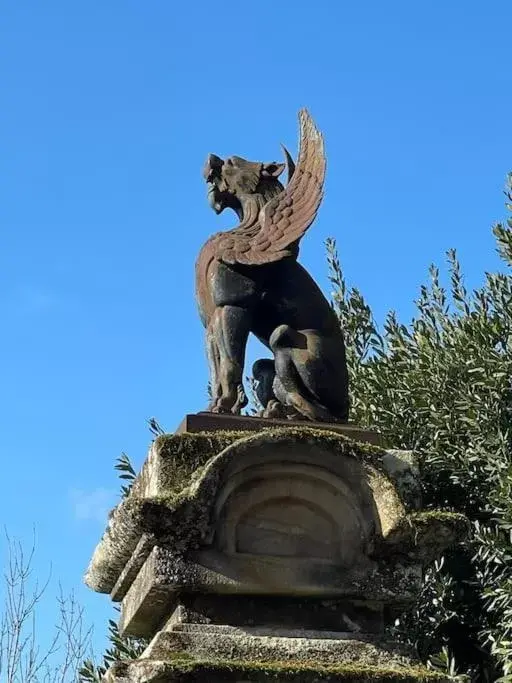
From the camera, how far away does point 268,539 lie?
5215 mm

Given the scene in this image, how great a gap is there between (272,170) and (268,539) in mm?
2196

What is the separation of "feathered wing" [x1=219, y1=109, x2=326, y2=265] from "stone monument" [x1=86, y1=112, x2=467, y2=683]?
76 millimetres

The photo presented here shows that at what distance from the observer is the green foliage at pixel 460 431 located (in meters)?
9.91

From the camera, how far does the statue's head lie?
631 centimetres

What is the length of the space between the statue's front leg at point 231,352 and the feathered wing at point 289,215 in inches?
11.4

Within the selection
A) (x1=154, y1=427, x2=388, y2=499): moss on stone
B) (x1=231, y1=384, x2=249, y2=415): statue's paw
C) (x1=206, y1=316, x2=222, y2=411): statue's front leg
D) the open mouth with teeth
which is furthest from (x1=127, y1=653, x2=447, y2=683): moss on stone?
the open mouth with teeth

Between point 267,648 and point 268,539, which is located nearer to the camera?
point 267,648

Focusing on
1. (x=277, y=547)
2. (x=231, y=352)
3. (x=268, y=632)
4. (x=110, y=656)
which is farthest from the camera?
(x=110, y=656)

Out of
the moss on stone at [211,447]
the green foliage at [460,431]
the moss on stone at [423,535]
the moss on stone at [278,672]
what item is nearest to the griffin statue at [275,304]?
the moss on stone at [211,447]

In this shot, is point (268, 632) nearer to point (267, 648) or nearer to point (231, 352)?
point (267, 648)

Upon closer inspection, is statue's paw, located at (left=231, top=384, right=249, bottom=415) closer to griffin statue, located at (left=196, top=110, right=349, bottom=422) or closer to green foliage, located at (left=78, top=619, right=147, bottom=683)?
griffin statue, located at (left=196, top=110, right=349, bottom=422)

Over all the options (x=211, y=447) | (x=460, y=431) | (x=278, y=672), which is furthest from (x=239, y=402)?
(x=460, y=431)

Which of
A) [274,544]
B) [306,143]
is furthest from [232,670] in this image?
[306,143]

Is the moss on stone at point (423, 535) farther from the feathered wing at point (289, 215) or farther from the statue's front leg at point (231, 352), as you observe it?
the feathered wing at point (289, 215)
